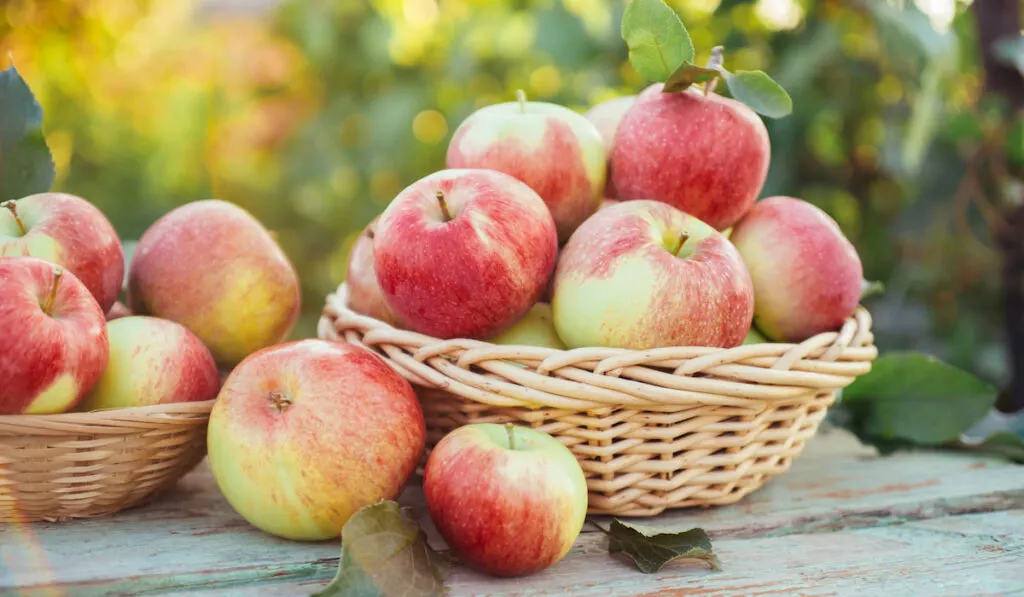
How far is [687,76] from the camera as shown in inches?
45.2

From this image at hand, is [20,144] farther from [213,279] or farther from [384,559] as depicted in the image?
[384,559]

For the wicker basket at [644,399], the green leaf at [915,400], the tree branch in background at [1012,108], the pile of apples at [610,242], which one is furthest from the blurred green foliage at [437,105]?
the wicker basket at [644,399]

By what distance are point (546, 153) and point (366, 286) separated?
0.32 meters

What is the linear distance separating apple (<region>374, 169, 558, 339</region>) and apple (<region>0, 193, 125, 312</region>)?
0.35 metres

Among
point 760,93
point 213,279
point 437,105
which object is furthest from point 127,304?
point 437,105

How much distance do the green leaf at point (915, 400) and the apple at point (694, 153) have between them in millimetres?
409

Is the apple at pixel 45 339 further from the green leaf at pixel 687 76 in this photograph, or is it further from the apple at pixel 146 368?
the green leaf at pixel 687 76

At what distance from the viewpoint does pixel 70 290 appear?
0.97 metres

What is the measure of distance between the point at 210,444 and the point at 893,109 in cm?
191

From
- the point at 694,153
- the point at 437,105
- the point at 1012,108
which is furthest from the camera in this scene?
the point at 437,105

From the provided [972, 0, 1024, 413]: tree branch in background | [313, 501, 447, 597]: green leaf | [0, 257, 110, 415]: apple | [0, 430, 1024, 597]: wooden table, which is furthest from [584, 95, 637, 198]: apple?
[972, 0, 1024, 413]: tree branch in background

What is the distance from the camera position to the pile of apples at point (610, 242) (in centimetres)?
102

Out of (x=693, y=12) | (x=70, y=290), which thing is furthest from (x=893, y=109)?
(x=70, y=290)

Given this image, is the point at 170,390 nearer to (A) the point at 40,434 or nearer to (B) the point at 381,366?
(A) the point at 40,434
